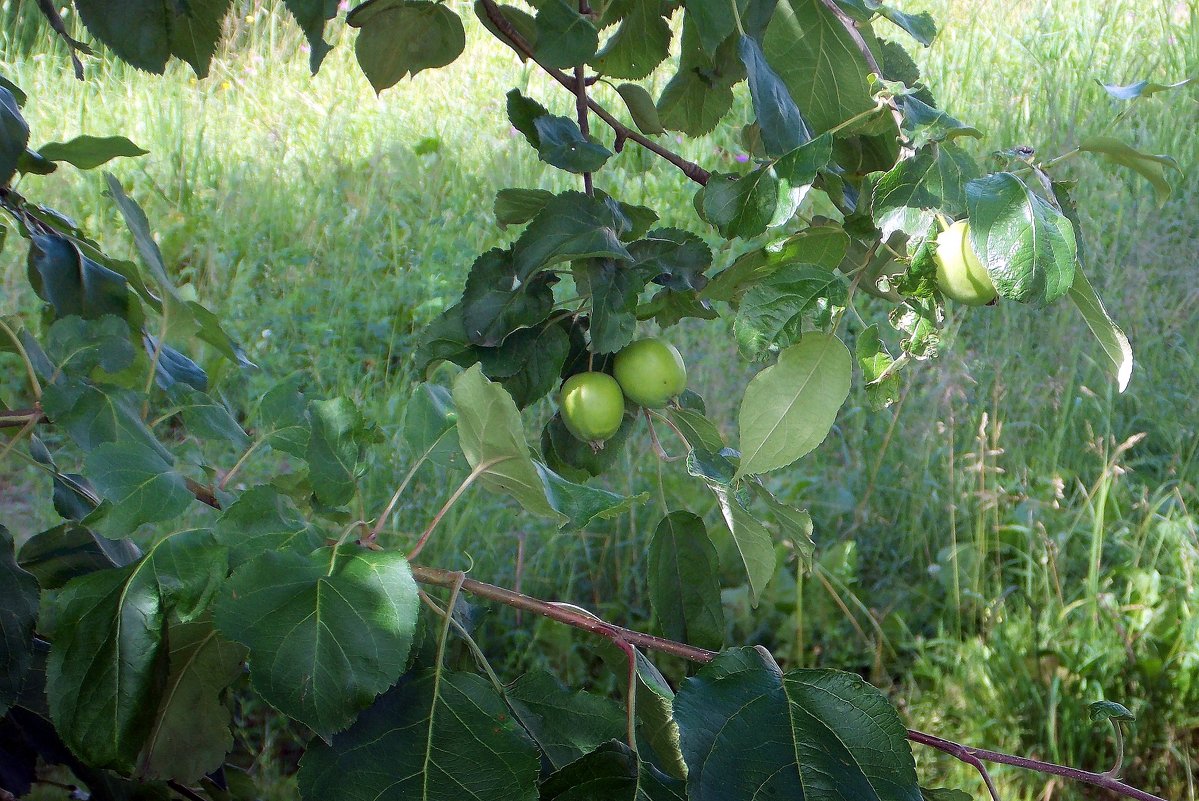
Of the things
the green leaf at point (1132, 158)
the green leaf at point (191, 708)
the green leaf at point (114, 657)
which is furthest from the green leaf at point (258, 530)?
the green leaf at point (1132, 158)

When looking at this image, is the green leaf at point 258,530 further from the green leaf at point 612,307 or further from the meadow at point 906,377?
the meadow at point 906,377

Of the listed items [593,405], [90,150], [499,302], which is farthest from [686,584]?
[90,150]

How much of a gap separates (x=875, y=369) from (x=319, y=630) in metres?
0.33

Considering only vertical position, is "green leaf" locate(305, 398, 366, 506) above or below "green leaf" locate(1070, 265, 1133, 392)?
below

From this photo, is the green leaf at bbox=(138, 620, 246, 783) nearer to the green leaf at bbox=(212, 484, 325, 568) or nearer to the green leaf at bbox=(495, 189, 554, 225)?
the green leaf at bbox=(212, 484, 325, 568)

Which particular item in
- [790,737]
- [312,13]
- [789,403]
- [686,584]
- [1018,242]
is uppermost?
[312,13]

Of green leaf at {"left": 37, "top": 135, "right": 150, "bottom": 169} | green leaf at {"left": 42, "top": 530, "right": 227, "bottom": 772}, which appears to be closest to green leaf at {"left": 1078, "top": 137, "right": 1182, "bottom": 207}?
green leaf at {"left": 42, "top": 530, "right": 227, "bottom": 772}

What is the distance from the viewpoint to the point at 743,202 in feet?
2.13

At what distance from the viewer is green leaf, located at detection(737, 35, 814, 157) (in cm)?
69

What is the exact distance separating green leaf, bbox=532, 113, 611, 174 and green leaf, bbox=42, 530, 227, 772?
41 cm

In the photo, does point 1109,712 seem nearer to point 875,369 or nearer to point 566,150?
point 875,369

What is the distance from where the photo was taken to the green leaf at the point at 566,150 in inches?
32.2

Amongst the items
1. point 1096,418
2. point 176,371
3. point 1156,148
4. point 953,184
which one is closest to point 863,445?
point 1096,418

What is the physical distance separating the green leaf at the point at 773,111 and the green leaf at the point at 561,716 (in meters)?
0.37
